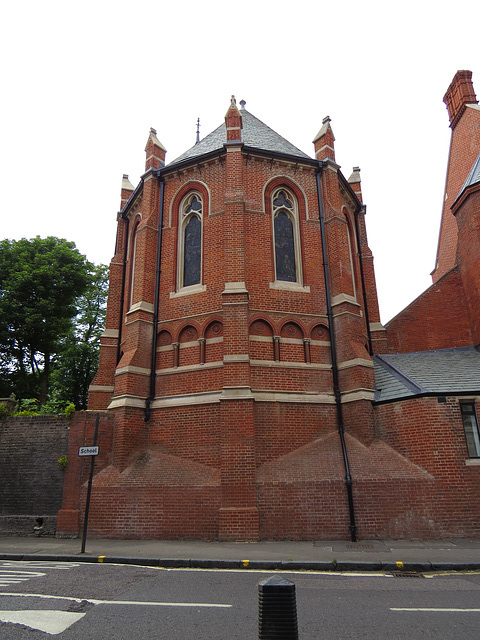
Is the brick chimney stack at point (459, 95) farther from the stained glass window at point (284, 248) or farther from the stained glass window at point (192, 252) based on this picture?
the stained glass window at point (192, 252)

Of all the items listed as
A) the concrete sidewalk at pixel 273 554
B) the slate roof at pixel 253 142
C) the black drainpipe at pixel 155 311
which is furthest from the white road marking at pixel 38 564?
the slate roof at pixel 253 142

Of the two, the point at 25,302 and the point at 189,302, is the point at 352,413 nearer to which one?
the point at 189,302

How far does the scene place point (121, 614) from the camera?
5.27 meters

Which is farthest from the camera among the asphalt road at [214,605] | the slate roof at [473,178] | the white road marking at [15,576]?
the slate roof at [473,178]

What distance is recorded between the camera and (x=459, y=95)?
2347 centimetres

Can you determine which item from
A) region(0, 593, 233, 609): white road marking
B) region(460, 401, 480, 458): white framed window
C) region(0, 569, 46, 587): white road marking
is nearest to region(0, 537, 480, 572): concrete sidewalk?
region(0, 569, 46, 587): white road marking

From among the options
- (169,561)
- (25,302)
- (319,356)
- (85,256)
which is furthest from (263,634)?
(85,256)

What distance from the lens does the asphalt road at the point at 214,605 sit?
15.5 ft

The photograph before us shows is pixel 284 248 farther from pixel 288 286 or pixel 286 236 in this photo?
pixel 288 286

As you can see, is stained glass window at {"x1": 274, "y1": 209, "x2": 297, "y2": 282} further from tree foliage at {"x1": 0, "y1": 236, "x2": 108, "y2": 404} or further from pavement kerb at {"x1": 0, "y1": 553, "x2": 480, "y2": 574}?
tree foliage at {"x1": 0, "y1": 236, "x2": 108, "y2": 404}

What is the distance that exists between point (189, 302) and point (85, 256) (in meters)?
15.5

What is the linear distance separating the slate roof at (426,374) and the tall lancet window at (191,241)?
6804 millimetres

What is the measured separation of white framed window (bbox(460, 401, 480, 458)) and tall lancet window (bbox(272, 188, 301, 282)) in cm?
627

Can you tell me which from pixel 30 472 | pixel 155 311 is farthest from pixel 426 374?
pixel 30 472
